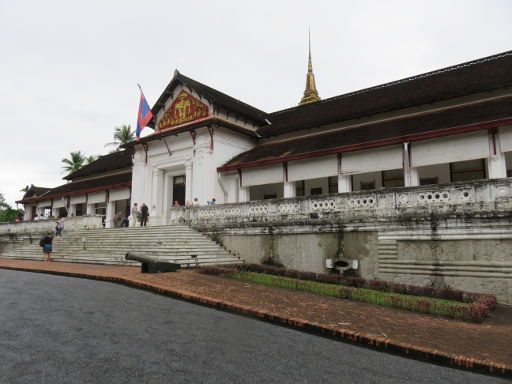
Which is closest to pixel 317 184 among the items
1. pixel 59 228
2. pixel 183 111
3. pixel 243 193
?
pixel 243 193

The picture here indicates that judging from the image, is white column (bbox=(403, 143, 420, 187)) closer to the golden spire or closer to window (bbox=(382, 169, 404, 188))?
window (bbox=(382, 169, 404, 188))

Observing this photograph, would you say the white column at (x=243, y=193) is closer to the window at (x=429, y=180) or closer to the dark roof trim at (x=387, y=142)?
the dark roof trim at (x=387, y=142)

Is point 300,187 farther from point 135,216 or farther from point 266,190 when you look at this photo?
point 135,216

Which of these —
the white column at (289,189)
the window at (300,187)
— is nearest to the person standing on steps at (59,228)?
the white column at (289,189)

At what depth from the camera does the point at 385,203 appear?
1194 cm

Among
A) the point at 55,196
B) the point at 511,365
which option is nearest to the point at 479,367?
the point at 511,365

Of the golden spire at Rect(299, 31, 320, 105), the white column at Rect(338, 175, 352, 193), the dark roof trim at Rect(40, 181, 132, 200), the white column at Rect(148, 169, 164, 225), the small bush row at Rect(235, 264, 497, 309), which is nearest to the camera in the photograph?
the small bush row at Rect(235, 264, 497, 309)

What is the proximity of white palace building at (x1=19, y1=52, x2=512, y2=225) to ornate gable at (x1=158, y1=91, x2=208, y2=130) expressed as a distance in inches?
2.7

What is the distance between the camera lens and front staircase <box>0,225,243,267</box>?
14281 millimetres

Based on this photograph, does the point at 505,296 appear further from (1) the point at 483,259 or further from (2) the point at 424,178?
(2) the point at 424,178

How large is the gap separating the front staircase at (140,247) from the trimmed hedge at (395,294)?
6.98 ft

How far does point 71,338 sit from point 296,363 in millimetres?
3128

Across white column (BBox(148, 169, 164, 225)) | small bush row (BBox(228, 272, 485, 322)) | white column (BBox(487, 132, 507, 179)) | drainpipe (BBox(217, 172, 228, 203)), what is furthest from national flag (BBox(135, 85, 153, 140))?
white column (BBox(487, 132, 507, 179))

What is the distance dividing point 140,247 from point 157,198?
898 cm
